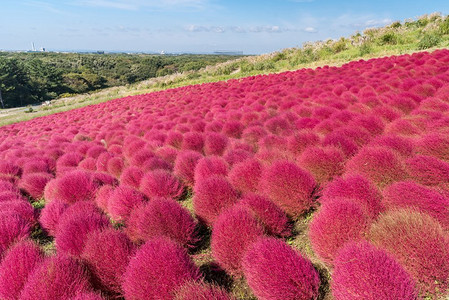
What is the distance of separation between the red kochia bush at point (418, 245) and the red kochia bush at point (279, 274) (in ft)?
1.64

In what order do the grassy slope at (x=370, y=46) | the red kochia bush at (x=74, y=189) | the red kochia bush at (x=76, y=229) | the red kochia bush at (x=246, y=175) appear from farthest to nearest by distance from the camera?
1. the grassy slope at (x=370, y=46)
2. the red kochia bush at (x=74, y=189)
3. the red kochia bush at (x=246, y=175)
4. the red kochia bush at (x=76, y=229)

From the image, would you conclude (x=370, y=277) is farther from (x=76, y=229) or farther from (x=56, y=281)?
(x=76, y=229)

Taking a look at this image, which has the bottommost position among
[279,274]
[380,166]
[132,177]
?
[132,177]

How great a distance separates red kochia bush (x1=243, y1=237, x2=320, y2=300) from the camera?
1.43 metres

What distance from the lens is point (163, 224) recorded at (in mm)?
2189

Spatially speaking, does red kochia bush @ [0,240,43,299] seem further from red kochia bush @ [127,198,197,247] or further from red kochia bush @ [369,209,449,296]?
red kochia bush @ [369,209,449,296]

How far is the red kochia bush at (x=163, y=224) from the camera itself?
217cm

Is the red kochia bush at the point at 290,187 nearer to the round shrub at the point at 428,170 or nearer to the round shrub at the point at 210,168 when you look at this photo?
the round shrub at the point at 210,168

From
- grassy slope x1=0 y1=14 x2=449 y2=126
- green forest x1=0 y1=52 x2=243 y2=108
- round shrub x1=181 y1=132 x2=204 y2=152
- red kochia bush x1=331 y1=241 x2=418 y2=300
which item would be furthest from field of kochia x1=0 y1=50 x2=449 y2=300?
green forest x1=0 y1=52 x2=243 y2=108

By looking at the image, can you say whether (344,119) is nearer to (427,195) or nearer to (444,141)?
(444,141)

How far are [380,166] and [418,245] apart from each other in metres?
1.09

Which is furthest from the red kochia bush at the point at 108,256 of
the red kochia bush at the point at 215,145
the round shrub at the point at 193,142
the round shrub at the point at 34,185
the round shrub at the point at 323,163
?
the round shrub at the point at 34,185

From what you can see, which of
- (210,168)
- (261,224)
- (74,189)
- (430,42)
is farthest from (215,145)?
(430,42)

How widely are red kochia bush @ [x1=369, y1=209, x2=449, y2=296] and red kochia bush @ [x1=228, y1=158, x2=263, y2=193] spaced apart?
132 centimetres
